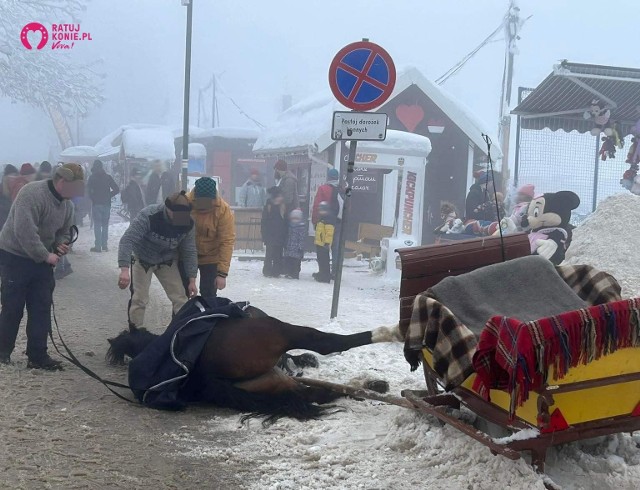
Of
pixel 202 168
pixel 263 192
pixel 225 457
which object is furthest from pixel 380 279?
pixel 202 168

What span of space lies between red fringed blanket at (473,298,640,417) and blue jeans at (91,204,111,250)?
15203 millimetres

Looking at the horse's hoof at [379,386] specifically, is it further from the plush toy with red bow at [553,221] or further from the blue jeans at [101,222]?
the blue jeans at [101,222]

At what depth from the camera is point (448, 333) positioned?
4.22 m

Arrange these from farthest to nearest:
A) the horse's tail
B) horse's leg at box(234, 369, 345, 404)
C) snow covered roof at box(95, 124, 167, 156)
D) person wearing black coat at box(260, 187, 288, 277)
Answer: snow covered roof at box(95, 124, 167, 156), person wearing black coat at box(260, 187, 288, 277), horse's leg at box(234, 369, 345, 404), the horse's tail

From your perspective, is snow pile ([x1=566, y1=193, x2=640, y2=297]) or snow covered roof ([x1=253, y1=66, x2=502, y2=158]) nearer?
snow pile ([x1=566, y1=193, x2=640, y2=297])

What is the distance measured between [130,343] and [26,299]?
0.98m

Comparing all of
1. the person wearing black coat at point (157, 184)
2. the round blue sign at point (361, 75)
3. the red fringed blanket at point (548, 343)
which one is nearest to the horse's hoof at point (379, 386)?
the red fringed blanket at point (548, 343)

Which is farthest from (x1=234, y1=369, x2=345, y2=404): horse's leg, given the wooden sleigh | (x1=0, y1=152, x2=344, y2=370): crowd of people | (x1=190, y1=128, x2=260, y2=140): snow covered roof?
(x1=190, y1=128, x2=260, y2=140): snow covered roof

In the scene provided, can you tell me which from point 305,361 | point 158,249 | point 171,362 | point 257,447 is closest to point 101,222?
point 158,249

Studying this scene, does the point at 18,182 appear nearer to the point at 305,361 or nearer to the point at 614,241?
the point at 305,361

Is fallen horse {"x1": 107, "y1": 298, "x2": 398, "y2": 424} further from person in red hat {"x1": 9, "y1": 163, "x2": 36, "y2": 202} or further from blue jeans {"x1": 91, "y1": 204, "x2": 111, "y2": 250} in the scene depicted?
blue jeans {"x1": 91, "y1": 204, "x2": 111, "y2": 250}

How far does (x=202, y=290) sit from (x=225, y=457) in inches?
141

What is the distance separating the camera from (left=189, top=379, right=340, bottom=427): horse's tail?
5.47 meters

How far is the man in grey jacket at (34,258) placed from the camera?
665cm
